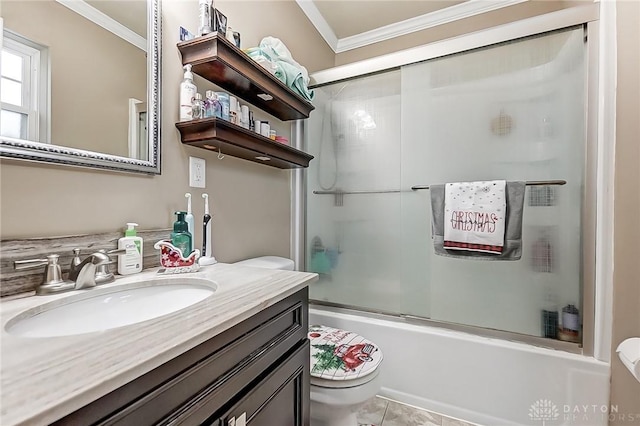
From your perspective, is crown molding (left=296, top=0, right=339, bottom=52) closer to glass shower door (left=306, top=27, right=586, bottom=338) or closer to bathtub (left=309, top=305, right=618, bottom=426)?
glass shower door (left=306, top=27, right=586, bottom=338)

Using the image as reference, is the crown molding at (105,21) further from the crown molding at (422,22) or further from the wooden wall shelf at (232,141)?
the crown molding at (422,22)

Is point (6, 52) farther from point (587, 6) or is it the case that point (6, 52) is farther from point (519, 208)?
point (587, 6)

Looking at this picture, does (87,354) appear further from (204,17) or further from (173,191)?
(204,17)

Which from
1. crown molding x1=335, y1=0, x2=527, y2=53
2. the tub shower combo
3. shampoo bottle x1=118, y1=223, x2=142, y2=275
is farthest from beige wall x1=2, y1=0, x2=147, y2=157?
crown molding x1=335, y1=0, x2=527, y2=53

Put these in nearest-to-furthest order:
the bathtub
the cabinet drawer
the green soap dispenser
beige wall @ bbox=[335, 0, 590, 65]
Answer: the cabinet drawer → the green soap dispenser → the bathtub → beige wall @ bbox=[335, 0, 590, 65]

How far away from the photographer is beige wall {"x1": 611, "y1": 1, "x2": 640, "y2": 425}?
1116mm

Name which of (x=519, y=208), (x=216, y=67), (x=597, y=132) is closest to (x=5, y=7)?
(x=216, y=67)

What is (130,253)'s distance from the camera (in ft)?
2.76

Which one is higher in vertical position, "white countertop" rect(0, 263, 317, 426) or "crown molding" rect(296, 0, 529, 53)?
"crown molding" rect(296, 0, 529, 53)

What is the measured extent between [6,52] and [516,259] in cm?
191

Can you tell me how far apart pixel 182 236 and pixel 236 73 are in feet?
2.18

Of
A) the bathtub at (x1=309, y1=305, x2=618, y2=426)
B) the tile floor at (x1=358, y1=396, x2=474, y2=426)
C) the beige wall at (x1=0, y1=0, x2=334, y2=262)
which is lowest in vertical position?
the tile floor at (x1=358, y1=396, x2=474, y2=426)

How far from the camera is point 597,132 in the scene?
123 centimetres

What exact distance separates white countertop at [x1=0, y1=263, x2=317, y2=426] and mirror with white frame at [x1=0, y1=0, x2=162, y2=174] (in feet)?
1.25
